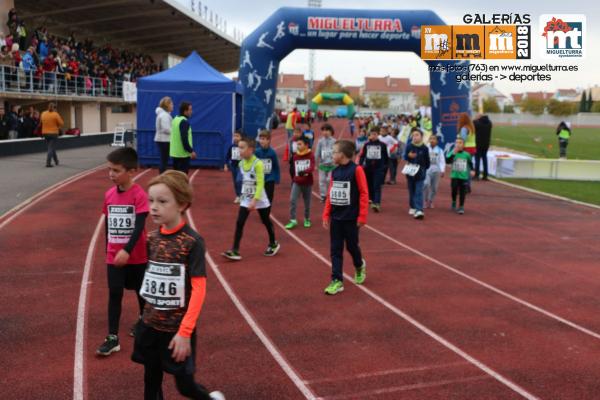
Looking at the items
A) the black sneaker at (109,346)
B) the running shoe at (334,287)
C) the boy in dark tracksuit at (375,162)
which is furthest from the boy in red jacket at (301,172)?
the black sneaker at (109,346)

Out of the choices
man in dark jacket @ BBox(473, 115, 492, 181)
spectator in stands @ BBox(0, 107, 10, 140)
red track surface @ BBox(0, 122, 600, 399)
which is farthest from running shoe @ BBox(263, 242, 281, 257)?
spectator in stands @ BBox(0, 107, 10, 140)

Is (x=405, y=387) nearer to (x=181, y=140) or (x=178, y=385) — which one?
(x=178, y=385)

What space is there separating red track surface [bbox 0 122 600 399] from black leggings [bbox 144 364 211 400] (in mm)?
787

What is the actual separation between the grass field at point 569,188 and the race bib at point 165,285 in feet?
44.1

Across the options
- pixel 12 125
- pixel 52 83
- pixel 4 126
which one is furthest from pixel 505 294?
pixel 52 83

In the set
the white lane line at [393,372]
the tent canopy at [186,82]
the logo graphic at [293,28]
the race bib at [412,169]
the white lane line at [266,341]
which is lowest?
the white lane line at [393,372]

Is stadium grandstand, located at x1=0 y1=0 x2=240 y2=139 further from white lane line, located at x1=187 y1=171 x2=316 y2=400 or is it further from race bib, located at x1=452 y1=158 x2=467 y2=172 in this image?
white lane line, located at x1=187 y1=171 x2=316 y2=400

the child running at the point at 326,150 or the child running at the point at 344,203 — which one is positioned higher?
the child running at the point at 326,150

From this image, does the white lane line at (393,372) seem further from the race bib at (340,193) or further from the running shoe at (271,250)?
the running shoe at (271,250)

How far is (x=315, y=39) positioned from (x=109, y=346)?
16297mm

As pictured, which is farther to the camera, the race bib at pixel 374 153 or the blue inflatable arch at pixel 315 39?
the blue inflatable arch at pixel 315 39

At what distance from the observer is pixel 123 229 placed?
15.5ft

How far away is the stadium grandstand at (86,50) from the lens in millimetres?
24922

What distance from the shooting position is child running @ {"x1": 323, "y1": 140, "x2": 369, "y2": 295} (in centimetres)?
665
